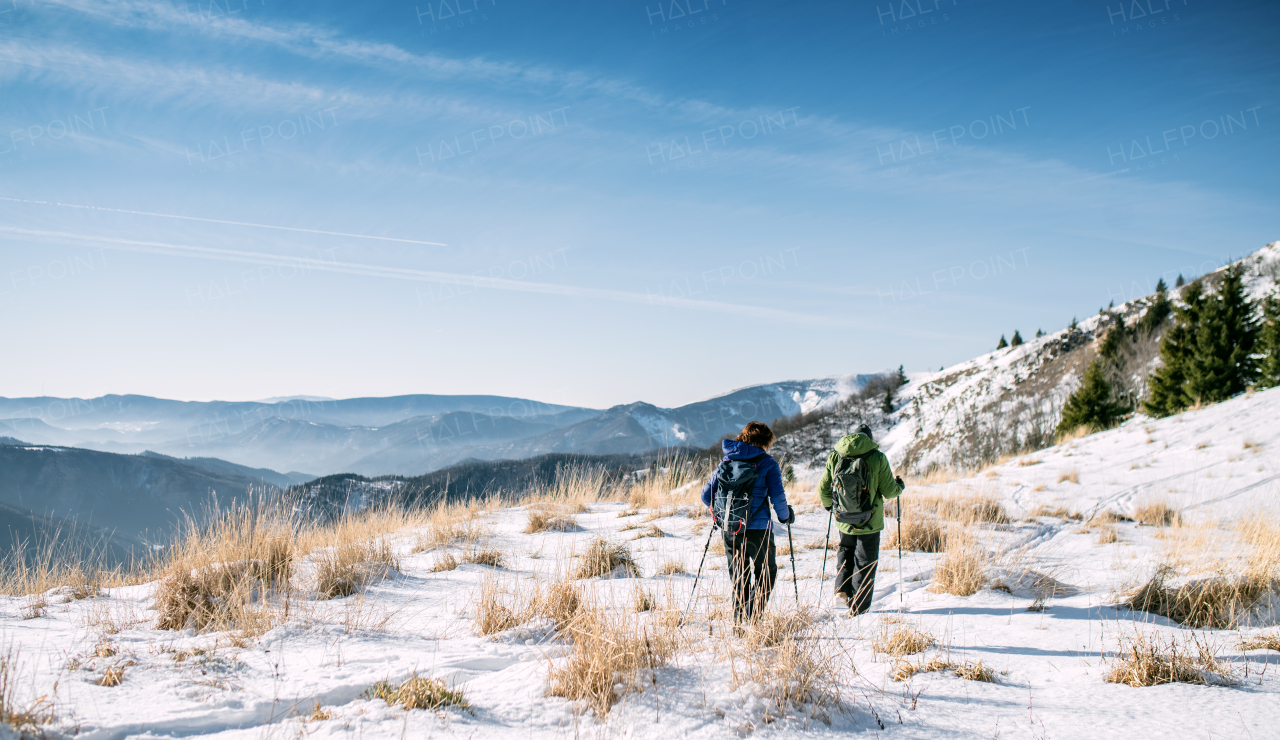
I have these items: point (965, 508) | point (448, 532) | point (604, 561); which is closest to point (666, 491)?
point (448, 532)

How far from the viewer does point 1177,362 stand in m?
24.1

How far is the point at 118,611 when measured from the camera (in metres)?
4.42

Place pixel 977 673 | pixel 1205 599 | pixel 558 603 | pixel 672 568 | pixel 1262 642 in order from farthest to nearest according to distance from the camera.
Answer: pixel 672 568, pixel 1205 599, pixel 558 603, pixel 1262 642, pixel 977 673

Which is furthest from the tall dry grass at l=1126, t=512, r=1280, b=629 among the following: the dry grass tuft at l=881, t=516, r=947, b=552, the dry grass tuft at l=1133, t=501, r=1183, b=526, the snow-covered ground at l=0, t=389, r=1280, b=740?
the dry grass tuft at l=1133, t=501, r=1183, b=526

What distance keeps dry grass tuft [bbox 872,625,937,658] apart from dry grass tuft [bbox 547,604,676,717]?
4.91 feet

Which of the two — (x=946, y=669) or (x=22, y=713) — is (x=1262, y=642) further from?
(x=22, y=713)

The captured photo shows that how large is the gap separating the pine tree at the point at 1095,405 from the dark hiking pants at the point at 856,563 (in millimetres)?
Result: 31744

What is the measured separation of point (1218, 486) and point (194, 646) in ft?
55.2

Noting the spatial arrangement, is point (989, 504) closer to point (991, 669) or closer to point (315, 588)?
point (991, 669)

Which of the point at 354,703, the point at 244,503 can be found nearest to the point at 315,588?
the point at 244,503

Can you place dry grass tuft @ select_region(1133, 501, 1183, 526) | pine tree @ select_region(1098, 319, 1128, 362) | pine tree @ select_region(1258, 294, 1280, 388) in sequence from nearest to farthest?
dry grass tuft @ select_region(1133, 501, 1183, 526) < pine tree @ select_region(1258, 294, 1280, 388) < pine tree @ select_region(1098, 319, 1128, 362)

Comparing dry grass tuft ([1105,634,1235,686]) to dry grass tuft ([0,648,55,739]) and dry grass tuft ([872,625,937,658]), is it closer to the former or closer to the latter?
dry grass tuft ([872,625,937,658])

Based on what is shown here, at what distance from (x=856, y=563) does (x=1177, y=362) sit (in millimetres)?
27980

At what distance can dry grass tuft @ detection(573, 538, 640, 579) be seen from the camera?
6133mm
